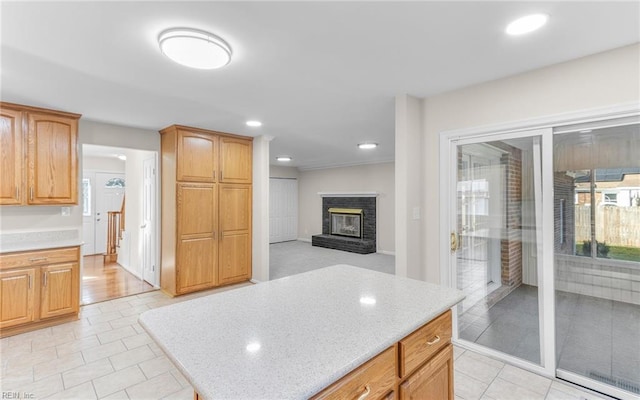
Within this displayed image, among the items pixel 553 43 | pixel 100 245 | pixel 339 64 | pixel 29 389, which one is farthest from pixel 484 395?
pixel 100 245

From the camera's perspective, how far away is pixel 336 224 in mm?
8523

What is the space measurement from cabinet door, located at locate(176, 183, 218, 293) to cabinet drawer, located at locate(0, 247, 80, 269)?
1.11 metres

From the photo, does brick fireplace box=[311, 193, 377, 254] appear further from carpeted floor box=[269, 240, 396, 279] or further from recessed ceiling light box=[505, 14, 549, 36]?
recessed ceiling light box=[505, 14, 549, 36]

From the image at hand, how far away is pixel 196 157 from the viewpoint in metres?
4.18

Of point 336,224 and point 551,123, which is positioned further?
point 336,224

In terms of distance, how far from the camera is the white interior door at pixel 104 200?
692cm

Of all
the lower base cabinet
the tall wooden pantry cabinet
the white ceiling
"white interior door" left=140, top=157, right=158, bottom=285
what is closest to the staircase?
"white interior door" left=140, top=157, right=158, bottom=285

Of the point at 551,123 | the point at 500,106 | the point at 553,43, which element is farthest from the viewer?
the point at 500,106

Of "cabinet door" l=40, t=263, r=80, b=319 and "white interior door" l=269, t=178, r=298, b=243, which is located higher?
"white interior door" l=269, t=178, r=298, b=243

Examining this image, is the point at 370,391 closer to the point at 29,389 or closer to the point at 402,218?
the point at 402,218

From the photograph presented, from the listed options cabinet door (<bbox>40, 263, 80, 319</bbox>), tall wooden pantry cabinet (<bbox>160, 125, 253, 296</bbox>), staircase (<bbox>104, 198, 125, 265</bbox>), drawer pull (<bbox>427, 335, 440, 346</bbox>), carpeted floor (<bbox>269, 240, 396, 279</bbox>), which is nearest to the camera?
drawer pull (<bbox>427, 335, 440, 346</bbox>)

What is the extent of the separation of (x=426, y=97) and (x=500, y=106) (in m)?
0.66

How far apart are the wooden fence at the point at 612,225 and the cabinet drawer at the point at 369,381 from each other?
2.02 m

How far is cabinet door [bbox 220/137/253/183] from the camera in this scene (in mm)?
4484
